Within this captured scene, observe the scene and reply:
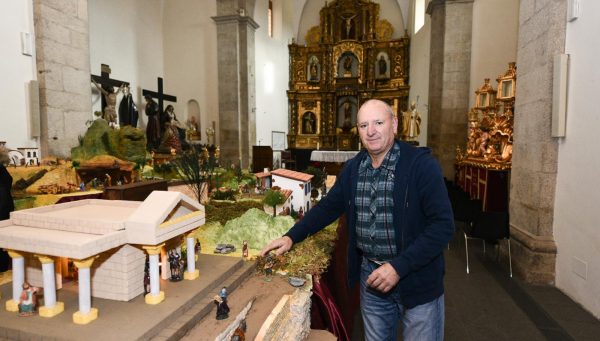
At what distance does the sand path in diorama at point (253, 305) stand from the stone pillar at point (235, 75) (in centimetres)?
1124


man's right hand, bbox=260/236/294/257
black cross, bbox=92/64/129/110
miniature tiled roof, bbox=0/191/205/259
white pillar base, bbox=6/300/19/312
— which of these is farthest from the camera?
black cross, bbox=92/64/129/110

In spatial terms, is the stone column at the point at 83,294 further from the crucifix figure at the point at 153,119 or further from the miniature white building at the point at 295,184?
the crucifix figure at the point at 153,119

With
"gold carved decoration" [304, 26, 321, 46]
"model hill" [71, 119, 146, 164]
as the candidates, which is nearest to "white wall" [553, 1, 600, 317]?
"model hill" [71, 119, 146, 164]

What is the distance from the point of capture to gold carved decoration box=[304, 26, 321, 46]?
2106 cm

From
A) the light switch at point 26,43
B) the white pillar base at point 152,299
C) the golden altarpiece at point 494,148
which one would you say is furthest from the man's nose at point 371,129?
the golden altarpiece at point 494,148

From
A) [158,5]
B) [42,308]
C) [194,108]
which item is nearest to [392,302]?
[42,308]

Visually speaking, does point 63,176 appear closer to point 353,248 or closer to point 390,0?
point 353,248

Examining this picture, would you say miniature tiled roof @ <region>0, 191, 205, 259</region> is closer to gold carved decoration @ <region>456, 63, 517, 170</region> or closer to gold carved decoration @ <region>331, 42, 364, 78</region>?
gold carved decoration @ <region>456, 63, 517, 170</region>

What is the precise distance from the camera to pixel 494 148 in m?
7.91

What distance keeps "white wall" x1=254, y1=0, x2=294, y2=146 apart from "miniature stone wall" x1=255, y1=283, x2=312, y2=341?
1390 cm

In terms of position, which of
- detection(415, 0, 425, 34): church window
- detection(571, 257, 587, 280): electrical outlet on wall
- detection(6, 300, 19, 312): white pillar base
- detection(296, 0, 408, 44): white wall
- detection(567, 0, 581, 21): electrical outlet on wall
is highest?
detection(296, 0, 408, 44): white wall

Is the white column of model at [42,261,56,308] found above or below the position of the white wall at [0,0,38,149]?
below

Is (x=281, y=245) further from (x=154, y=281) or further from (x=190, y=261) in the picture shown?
(x=154, y=281)

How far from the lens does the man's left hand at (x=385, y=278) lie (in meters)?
1.94
